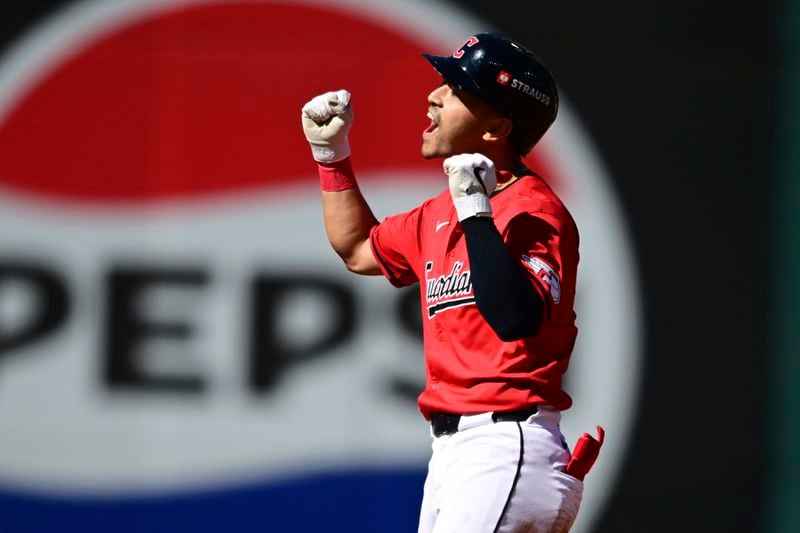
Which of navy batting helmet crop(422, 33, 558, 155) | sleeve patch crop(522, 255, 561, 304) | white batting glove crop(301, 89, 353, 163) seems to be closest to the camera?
sleeve patch crop(522, 255, 561, 304)

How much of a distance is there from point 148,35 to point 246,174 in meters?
0.60

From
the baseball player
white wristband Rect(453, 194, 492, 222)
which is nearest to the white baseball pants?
the baseball player

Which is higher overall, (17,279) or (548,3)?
(548,3)

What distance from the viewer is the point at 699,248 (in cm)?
439

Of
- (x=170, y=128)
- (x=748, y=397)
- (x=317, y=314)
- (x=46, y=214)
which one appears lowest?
(x=748, y=397)

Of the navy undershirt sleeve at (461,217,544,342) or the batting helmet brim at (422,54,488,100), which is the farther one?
the batting helmet brim at (422,54,488,100)

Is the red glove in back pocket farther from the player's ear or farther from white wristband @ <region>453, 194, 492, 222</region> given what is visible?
the player's ear

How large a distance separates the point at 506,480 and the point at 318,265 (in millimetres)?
2059

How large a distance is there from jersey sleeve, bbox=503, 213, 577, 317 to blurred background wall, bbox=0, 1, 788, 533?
1.87m

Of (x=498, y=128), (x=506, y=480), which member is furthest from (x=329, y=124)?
(x=506, y=480)

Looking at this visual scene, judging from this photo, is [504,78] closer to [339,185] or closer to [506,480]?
Result: [339,185]

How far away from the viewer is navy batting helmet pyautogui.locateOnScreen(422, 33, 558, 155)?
2.59 meters

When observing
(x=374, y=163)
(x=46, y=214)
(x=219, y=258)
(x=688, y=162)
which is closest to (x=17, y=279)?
(x=46, y=214)

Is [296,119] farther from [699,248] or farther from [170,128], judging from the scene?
[699,248]
